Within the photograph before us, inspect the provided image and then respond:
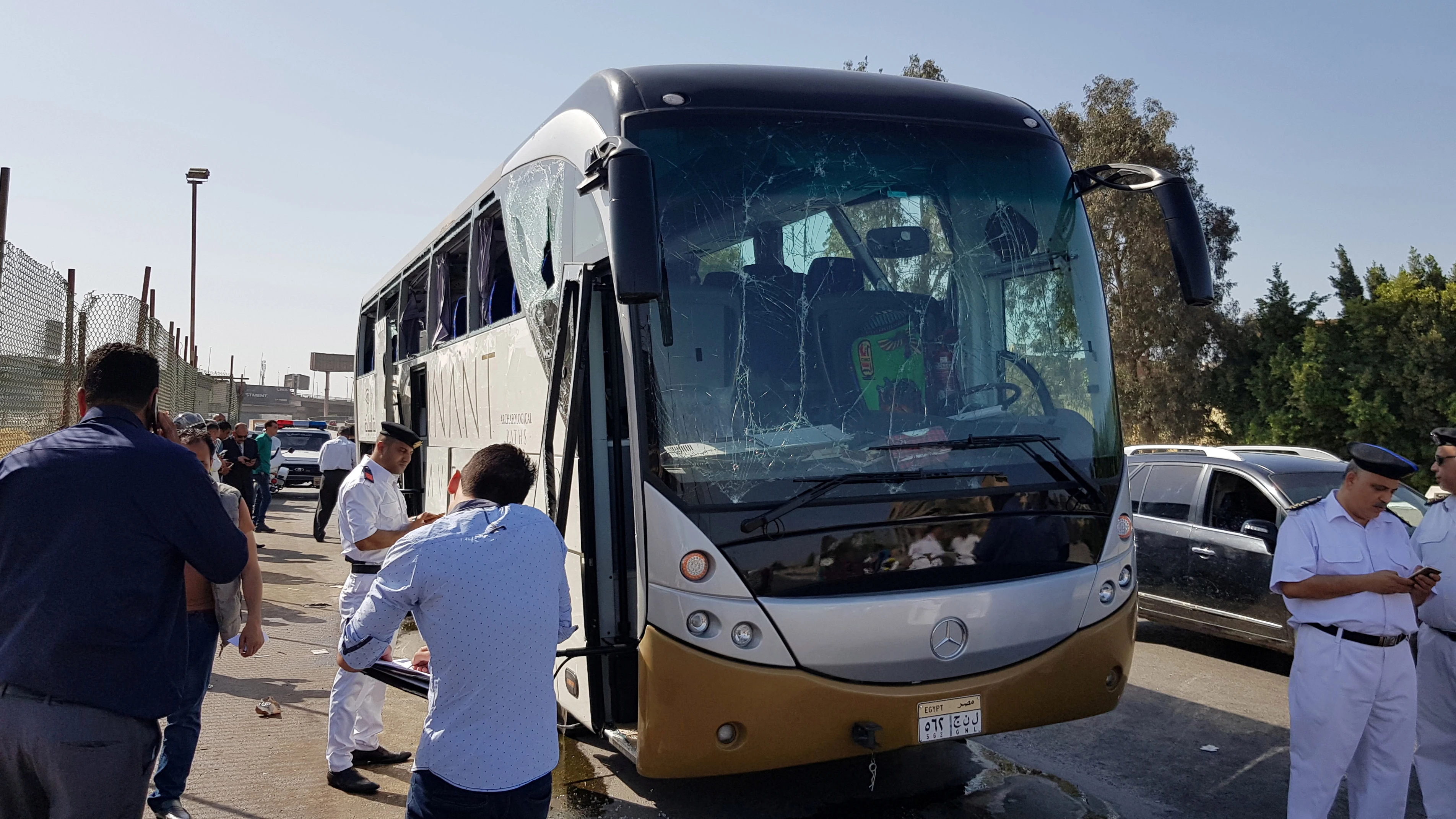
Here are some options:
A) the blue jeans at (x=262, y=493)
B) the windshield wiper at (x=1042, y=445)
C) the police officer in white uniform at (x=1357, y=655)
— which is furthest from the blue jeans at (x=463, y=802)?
the blue jeans at (x=262, y=493)

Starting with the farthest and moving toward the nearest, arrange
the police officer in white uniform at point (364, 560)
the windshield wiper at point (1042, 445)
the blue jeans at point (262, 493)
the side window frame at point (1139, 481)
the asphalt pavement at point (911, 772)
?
the blue jeans at point (262, 493)
the side window frame at point (1139, 481)
the police officer in white uniform at point (364, 560)
the asphalt pavement at point (911, 772)
the windshield wiper at point (1042, 445)

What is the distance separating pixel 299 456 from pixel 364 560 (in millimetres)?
25713

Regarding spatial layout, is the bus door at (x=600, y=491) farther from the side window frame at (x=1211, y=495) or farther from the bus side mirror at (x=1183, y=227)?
the side window frame at (x=1211, y=495)

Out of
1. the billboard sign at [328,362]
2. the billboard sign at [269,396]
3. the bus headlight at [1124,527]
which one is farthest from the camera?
the billboard sign at [269,396]

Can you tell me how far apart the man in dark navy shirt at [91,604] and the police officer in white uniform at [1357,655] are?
4206mm

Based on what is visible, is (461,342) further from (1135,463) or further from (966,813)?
(1135,463)

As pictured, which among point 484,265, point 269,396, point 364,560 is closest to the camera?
point 364,560

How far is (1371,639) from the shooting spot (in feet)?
14.7

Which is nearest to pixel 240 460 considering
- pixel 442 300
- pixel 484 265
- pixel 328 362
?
pixel 442 300

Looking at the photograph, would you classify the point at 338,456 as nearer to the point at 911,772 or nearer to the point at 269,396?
the point at 911,772

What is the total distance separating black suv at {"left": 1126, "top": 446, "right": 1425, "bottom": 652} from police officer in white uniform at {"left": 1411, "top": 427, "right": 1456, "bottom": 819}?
2.74 m

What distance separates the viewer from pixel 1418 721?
4.97 m

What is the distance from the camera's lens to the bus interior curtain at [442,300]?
848 centimetres

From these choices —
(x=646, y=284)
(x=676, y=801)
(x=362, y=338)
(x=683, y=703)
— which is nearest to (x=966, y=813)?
(x=676, y=801)
